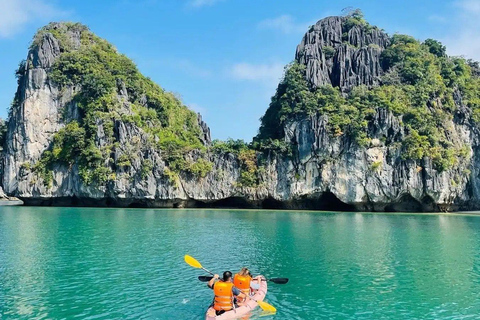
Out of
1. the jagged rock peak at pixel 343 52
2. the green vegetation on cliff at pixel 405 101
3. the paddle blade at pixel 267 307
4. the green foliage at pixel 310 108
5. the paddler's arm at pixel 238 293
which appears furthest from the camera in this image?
the jagged rock peak at pixel 343 52

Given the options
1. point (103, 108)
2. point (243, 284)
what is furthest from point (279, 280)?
point (103, 108)

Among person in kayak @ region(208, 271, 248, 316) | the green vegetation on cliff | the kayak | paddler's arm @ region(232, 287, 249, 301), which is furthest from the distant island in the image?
person in kayak @ region(208, 271, 248, 316)

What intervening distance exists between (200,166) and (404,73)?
1102 inches

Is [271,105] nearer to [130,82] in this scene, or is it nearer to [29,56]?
[130,82]

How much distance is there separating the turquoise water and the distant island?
836 inches

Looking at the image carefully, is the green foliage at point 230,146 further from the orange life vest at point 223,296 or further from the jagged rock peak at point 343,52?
the orange life vest at point 223,296

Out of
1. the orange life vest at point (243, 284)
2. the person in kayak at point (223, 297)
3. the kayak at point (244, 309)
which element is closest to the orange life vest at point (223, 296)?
the person in kayak at point (223, 297)

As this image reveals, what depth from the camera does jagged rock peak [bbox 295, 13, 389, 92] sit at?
56.1m

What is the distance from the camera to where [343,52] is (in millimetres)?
57750

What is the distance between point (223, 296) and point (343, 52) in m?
51.5

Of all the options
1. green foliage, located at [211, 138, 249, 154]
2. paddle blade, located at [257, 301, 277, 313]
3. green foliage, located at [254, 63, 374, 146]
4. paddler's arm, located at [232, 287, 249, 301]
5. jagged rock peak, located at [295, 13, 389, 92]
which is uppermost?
jagged rock peak, located at [295, 13, 389, 92]

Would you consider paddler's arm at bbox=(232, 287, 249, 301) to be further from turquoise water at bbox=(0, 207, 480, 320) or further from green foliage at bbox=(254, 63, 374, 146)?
green foliage at bbox=(254, 63, 374, 146)

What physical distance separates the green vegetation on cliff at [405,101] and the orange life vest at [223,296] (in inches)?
1584

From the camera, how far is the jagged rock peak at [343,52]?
56.1 metres
